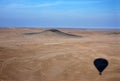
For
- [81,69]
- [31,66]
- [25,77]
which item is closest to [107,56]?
[81,69]

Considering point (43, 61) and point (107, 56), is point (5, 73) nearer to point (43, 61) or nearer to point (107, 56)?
point (43, 61)

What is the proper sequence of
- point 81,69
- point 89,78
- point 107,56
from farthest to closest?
point 107,56
point 81,69
point 89,78

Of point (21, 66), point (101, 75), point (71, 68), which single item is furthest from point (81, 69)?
point (21, 66)

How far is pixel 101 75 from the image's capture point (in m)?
13.2

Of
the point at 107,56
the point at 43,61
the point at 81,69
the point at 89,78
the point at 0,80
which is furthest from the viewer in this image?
the point at 107,56

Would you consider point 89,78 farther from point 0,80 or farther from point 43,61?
point 0,80

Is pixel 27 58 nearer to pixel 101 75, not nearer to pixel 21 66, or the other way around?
pixel 21 66

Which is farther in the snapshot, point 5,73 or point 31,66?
point 31,66

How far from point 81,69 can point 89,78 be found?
1521 millimetres

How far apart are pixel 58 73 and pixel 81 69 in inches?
68.8

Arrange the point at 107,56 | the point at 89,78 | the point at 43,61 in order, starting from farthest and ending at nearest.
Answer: the point at 107,56, the point at 43,61, the point at 89,78

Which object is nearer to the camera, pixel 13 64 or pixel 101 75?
pixel 101 75

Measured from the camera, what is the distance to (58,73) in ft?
43.9

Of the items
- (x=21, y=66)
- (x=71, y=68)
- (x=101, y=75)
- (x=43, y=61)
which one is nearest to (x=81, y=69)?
(x=71, y=68)
